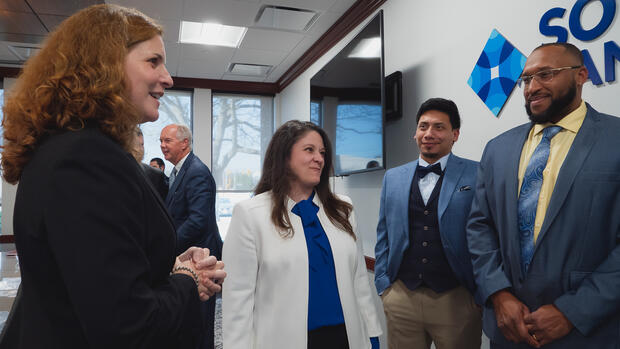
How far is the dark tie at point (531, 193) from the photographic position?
152 centimetres

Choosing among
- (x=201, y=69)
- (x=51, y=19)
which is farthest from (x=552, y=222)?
(x=201, y=69)

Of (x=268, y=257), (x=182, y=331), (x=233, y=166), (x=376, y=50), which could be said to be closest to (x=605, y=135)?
(x=268, y=257)

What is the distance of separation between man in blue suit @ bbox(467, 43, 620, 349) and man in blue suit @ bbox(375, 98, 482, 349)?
1.06 feet

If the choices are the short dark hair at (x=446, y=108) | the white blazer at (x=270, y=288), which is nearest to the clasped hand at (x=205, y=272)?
the white blazer at (x=270, y=288)

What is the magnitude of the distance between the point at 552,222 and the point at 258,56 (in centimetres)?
473

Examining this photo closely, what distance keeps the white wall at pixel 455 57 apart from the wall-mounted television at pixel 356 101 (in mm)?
235

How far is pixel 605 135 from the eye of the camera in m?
1.40

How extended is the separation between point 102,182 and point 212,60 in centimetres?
529

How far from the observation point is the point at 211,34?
16.0 feet

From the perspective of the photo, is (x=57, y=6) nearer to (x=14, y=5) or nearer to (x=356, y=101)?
(x=14, y=5)

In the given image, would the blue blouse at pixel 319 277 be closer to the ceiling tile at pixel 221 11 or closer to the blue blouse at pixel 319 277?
the blue blouse at pixel 319 277

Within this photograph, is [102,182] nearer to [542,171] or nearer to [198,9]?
[542,171]

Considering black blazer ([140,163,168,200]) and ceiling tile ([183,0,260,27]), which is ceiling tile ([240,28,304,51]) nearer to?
ceiling tile ([183,0,260,27])

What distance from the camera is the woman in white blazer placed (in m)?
1.57
